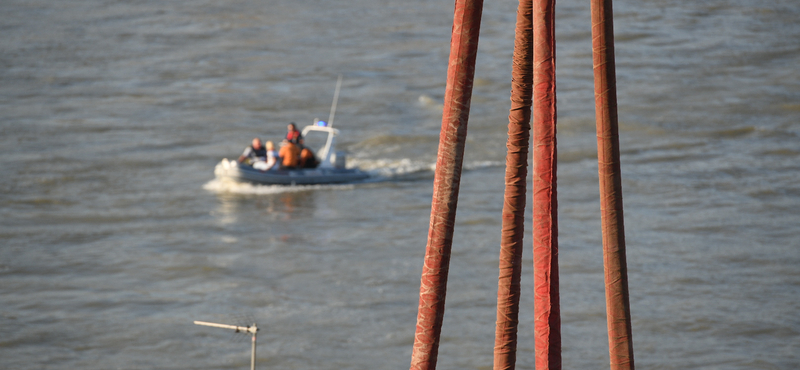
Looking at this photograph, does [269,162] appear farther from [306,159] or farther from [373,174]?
[373,174]

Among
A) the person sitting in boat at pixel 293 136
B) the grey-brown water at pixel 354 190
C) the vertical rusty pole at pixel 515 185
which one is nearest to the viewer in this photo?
the vertical rusty pole at pixel 515 185

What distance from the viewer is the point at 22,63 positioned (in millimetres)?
37562

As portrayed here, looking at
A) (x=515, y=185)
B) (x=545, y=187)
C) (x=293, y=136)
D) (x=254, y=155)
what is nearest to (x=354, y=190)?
(x=293, y=136)

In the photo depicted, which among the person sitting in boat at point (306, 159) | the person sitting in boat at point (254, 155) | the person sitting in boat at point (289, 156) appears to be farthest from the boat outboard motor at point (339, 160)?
the person sitting in boat at point (254, 155)

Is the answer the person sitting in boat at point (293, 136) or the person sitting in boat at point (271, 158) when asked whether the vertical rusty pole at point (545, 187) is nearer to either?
the person sitting in boat at point (293, 136)

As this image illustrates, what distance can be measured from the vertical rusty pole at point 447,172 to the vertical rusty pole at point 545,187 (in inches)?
8.6

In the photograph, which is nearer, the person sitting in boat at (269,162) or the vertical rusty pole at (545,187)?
the vertical rusty pole at (545,187)

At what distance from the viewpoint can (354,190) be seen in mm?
23047

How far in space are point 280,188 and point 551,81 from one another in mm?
19938

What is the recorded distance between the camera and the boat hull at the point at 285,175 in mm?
22234

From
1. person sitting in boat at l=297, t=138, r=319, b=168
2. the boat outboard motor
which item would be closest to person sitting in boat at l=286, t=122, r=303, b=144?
person sitting in boat at l=297, t=138, r=319, b=168

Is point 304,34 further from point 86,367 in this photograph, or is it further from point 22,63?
point 86,367

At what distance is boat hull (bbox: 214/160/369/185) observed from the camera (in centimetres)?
2223

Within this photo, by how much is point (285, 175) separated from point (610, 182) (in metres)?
19.6
